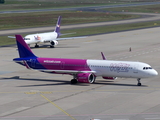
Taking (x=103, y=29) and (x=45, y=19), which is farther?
(x=45, y=19)

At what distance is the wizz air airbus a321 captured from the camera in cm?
5194

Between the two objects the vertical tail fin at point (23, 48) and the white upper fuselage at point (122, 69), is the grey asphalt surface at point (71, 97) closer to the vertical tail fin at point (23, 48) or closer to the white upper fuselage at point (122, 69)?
the white upper fuselage at point (122, 69)

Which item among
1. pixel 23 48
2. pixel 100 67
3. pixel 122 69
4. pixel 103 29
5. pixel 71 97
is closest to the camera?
pixel 71 97

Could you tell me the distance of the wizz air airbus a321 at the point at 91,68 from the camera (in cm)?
5194

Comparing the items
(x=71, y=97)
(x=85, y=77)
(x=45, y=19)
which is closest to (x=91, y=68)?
(x=85, y=77)

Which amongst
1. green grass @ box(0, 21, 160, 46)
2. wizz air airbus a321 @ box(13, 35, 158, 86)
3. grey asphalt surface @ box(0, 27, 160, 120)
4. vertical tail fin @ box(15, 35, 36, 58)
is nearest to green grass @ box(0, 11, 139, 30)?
green grass @ box(0, 21, 160, 46)

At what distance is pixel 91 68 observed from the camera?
54594 mm

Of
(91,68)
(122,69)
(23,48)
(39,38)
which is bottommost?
(122,69)

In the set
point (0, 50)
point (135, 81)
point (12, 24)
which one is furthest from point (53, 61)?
point (12, 24)

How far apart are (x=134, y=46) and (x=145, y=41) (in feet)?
38.1

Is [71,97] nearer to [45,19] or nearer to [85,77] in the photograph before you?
[85,77]

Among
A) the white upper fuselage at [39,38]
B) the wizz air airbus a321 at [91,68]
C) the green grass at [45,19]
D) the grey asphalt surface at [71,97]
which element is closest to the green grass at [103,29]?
the white upper fuselage at [39,38]

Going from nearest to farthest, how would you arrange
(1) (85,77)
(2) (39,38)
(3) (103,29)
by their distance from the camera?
(1) (85,77) < (2) (39,38) < (3) (103,29)

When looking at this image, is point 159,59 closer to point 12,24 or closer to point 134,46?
point 134,46
